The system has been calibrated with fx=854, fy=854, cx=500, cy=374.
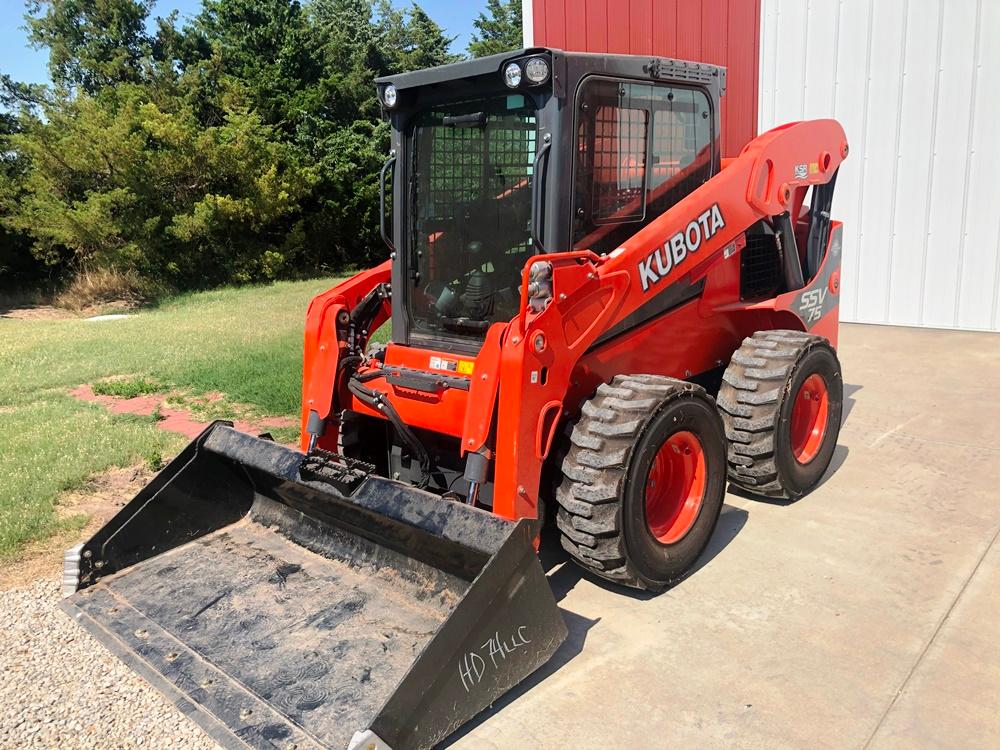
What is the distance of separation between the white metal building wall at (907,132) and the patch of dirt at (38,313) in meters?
13.6

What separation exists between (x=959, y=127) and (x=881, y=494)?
632 cm

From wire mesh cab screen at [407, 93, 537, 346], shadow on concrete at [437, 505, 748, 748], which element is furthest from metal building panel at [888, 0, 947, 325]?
wire mesh cab screen at [407, 93, 537, 346]

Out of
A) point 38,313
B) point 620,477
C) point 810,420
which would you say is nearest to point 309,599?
point 620,477

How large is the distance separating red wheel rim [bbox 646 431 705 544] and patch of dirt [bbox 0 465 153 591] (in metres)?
2.98

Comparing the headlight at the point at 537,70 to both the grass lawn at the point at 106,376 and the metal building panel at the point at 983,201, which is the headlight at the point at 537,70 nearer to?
the grass lawn at the point at 106,376

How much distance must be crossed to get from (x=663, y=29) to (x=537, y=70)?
6724mm

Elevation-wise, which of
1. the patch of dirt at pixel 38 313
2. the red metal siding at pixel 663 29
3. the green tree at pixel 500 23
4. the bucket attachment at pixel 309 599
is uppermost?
the green tree at pixel 500 23

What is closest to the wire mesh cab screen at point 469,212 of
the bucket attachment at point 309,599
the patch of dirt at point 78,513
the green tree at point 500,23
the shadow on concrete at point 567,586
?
the bucket attachment at point 309,599

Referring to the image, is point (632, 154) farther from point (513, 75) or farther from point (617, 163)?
point (513, 75)

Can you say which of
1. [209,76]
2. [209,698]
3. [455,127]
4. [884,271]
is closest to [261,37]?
[209,76]

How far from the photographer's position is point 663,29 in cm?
963

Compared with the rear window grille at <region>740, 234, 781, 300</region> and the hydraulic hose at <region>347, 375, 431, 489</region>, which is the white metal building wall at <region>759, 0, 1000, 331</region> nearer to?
the rear window grille at <region>740, 234, 781, 300</region>

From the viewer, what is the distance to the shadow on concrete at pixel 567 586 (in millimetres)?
3198

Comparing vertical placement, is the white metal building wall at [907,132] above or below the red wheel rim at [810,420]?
above
